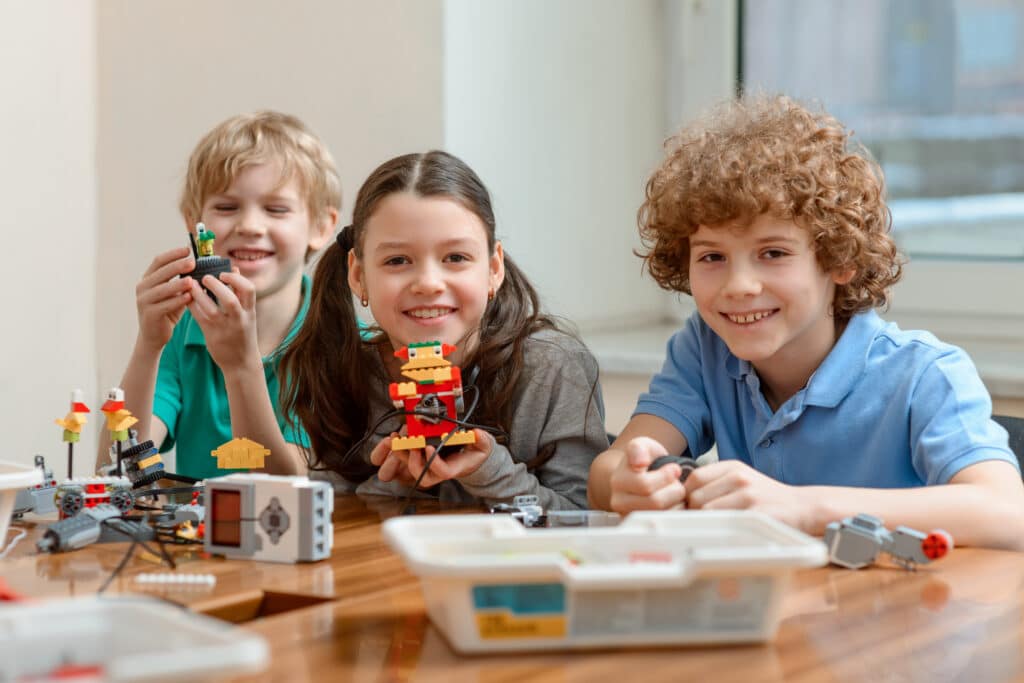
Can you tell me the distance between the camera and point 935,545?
1.08 meters

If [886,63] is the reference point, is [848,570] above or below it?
below

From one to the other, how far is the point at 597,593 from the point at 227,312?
37.1 inches

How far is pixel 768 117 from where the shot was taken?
1552 millimetres

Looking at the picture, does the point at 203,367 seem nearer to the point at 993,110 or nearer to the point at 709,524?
the point at 709,524

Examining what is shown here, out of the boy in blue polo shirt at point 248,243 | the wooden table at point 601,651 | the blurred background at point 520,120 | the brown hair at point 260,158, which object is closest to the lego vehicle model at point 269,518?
the wooden table at point 601,651

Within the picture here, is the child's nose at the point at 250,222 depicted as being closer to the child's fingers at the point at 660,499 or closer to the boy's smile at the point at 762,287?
the boy's smile at the point at 762,287

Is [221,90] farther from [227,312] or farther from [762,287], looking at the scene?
[762,287]

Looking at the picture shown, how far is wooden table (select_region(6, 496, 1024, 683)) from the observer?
826mm

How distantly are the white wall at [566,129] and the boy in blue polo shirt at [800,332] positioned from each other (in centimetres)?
91

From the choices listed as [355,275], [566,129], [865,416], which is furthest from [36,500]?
[566,129]

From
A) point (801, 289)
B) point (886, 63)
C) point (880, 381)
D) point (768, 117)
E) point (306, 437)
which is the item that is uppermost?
point (886, 63)

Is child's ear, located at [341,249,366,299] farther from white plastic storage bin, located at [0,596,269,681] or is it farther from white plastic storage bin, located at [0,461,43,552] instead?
white plastic storage bin, located at [0,596,269,681]

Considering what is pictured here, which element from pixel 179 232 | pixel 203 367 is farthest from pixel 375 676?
pixel 179 232

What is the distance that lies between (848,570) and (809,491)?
0.13 meters
